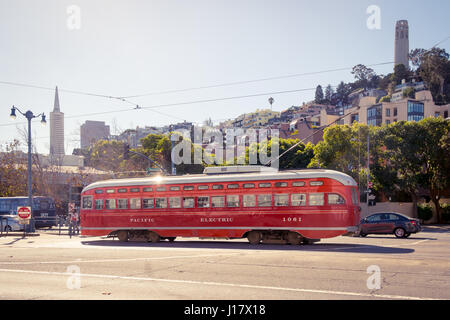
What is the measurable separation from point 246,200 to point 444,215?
4137 cm

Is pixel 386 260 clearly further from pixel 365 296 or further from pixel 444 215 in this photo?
pixel 444 215

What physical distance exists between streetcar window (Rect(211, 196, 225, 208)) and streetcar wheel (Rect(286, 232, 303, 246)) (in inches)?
143

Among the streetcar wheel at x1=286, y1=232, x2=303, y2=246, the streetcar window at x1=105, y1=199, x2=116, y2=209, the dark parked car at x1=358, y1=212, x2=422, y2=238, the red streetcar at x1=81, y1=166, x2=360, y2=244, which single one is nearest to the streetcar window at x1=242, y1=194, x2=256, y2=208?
the red streetcar at x1=81, y1=166, x2=360, y2=244

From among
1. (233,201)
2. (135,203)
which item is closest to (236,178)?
(233,201)

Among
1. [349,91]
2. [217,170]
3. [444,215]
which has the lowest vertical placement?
[444,215]

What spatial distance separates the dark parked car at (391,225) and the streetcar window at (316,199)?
9.01 meters

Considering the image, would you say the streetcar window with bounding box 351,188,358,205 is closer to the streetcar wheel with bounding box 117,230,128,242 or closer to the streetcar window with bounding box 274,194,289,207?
the streetcar window with bounding box 274,194,289,207

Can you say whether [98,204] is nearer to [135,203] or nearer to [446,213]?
[135,203]

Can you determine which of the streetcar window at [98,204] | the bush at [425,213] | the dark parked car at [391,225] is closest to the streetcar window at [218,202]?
the streetcar window at [98,204]

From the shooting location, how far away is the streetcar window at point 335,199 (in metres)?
19.7

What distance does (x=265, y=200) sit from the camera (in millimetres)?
21047

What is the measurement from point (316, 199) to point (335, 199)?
0.83 m
